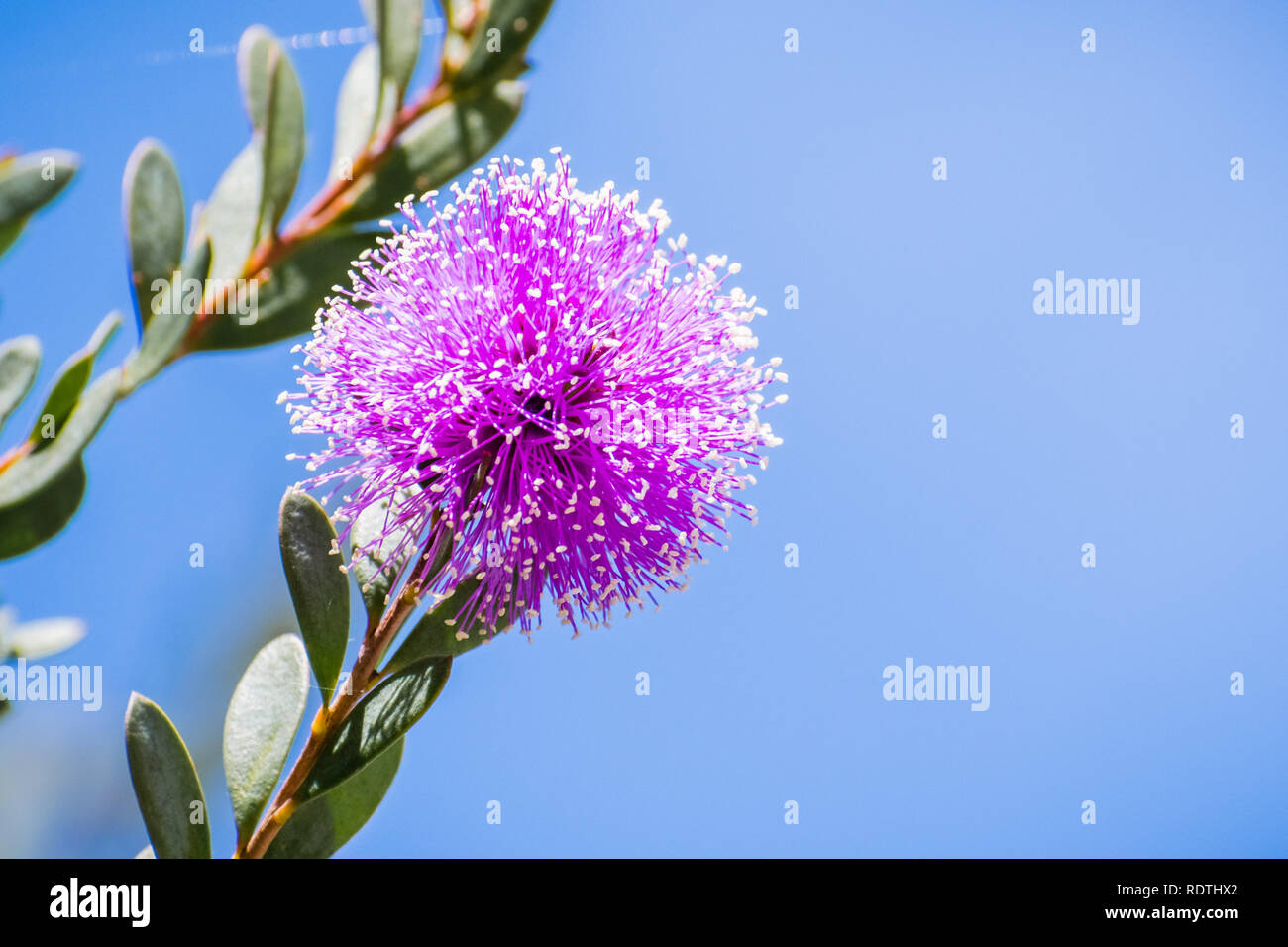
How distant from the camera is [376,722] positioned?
79 cm

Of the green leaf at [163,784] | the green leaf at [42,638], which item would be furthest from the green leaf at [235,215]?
the green leaf at [163,784]

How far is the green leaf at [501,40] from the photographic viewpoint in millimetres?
633

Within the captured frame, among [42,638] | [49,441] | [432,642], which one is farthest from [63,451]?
[432,642]

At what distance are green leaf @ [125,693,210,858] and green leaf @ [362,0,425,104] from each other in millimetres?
512

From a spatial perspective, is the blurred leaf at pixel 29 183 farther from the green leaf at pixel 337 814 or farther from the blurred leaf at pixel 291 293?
the green leaf at pixel 337 814

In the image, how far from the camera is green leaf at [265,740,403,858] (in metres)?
0.83

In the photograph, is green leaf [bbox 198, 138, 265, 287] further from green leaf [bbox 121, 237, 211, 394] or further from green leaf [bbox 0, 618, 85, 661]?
green leaf [bbox 0, 618, 85, 661]

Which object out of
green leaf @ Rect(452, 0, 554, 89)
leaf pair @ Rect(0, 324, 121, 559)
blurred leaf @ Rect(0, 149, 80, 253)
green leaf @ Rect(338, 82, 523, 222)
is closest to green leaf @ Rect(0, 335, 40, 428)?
leaf pair @ Rect(0, 324, 121, 559)

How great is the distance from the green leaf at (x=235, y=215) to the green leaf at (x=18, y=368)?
0.13 metres

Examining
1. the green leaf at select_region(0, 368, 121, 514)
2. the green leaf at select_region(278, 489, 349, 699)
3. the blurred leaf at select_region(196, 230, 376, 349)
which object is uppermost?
the blurred leaf at select_region(196, 230, 376, 349)

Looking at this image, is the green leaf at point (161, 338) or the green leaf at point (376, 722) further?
the green leaf at point (376, 722)

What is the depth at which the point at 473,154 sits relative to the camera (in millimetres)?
678
